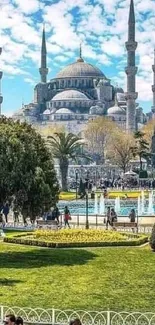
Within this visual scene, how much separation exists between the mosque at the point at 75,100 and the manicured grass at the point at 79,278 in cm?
9209

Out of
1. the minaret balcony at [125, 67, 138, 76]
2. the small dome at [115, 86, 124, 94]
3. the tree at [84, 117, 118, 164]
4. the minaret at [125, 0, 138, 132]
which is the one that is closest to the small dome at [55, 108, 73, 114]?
the small dome at [115, 86, 124, 94]

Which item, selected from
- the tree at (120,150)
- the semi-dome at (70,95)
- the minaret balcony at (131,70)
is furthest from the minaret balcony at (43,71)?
the tree at (120,150)

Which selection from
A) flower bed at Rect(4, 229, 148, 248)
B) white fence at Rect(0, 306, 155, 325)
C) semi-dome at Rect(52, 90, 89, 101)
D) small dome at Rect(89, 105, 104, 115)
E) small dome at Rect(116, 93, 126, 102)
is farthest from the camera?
small dome at Rect(116, 93, 126, 102)

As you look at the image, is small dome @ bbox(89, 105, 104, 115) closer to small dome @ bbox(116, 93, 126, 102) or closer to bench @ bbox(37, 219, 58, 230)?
small dome @ bbox(116, 93, 126, 102)

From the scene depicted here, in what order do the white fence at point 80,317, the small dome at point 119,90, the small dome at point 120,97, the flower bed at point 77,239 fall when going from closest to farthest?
1. the white fence at point 80,317
2. the flower bed at point 77,239
3. the small dome at point 120,97
4. the small dome at point 119,90

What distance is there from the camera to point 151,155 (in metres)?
65.2

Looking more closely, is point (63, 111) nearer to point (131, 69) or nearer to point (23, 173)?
point (131, 69)

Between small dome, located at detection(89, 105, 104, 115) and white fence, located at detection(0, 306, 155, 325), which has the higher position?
small dome, located at detection(89, 105, 104, 115)

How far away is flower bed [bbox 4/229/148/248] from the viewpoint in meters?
19.1

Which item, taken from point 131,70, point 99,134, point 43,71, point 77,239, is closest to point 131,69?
point 131,70

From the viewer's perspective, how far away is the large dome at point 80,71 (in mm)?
128750

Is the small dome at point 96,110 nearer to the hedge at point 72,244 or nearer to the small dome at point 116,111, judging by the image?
the small dome at point 116,111

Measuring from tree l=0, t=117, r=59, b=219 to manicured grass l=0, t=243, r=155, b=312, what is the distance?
1.56m

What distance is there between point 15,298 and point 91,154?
70.5 m
